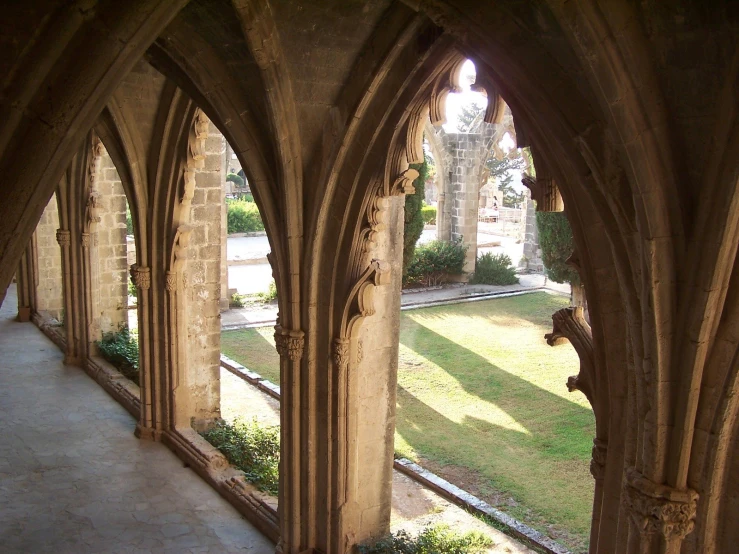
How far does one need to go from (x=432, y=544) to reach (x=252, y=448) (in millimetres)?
2461

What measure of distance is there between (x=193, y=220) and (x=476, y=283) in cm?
1109

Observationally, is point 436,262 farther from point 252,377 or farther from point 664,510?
point 664,510

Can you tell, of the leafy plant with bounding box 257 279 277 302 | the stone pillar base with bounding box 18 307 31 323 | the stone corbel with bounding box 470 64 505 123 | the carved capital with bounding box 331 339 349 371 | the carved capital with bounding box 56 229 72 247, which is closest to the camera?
the stone corbel with bounding box 470 64 505 123

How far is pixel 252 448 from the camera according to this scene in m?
7.25

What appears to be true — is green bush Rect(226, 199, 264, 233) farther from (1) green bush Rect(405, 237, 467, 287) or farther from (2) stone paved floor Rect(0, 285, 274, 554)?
(2) stone paved floor Rect(0, 285, 274, 554)

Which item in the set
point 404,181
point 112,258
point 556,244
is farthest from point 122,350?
point 556,244

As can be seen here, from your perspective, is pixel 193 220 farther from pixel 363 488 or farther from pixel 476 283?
pixel 476 283

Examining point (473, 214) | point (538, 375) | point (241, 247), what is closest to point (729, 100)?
point (538, 375)

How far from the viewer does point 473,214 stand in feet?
58.0

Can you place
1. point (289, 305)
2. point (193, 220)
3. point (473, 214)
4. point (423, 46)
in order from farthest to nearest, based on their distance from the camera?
point (473, 214) < point (193, 220) < point (289, 305) < point (423, 46)

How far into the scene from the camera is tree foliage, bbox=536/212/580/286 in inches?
→ 521

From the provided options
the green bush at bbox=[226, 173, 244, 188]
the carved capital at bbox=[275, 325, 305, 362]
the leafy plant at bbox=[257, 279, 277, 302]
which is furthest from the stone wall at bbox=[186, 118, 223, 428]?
the green bush at bbox=[226, 173, 244, 188]

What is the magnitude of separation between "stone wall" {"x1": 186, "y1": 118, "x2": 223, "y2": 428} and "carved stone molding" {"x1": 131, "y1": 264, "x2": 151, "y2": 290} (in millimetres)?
387

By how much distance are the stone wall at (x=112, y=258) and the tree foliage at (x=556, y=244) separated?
6942 mm
